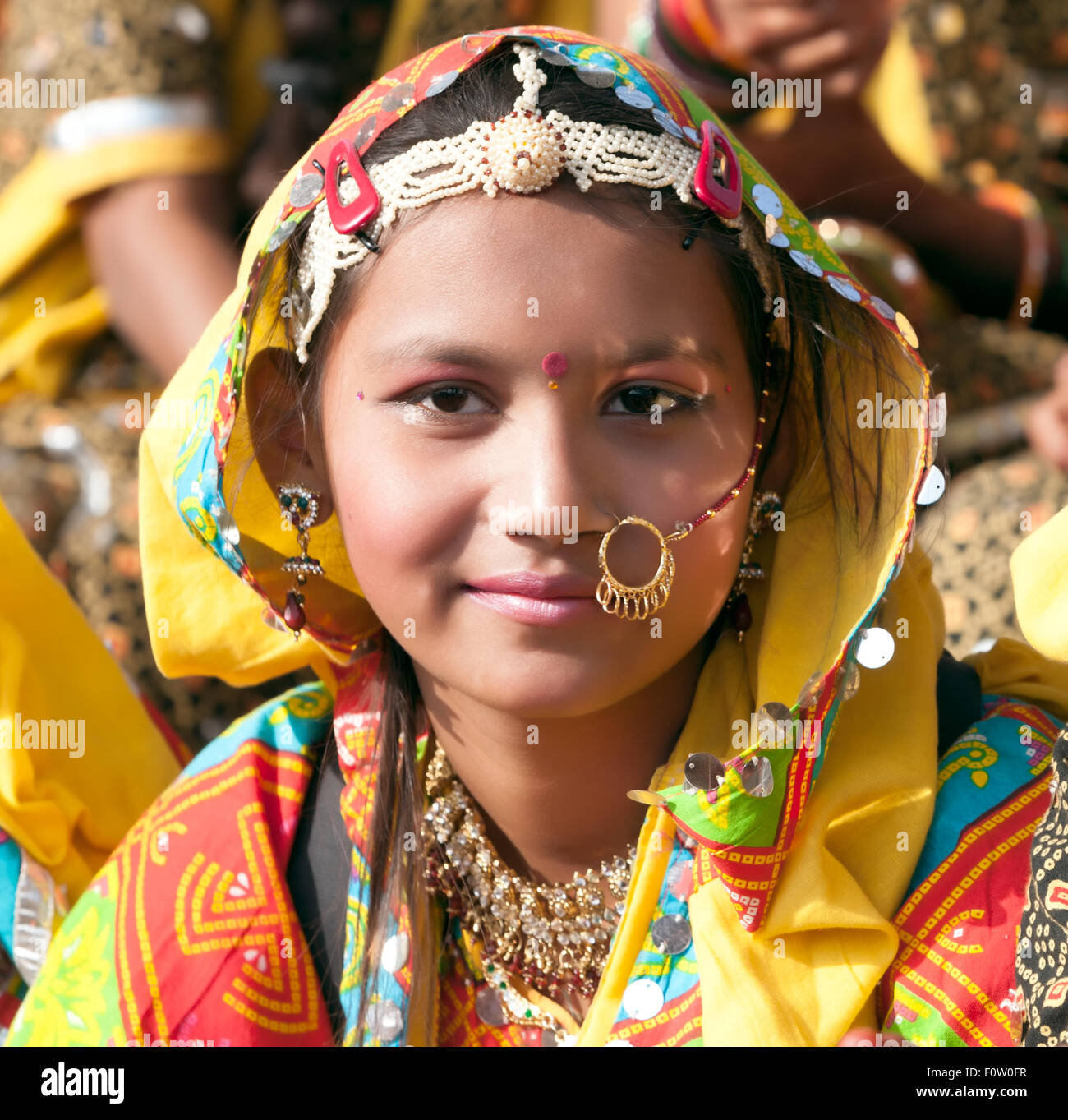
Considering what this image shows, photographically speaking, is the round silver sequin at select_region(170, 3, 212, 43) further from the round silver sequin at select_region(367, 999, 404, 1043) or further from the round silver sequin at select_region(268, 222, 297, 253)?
the round silver sequin at select_region(367, 999, 404, 1043)

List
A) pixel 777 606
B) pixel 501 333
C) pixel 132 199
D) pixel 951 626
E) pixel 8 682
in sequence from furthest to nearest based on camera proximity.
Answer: pixel 132 199, pixel 951 626, pixel 8 682, pixel 777 606, pixel 501 333

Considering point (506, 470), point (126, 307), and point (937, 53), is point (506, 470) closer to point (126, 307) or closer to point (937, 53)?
point (126, 307)

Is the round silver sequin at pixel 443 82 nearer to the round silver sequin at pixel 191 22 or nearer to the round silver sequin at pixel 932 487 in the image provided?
the round silver sequin at pixel 932 487

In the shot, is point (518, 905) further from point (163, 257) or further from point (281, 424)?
point (163, 257)

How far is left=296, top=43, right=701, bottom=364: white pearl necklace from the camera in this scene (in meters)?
1.33

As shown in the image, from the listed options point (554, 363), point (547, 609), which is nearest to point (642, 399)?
point (554, 363)

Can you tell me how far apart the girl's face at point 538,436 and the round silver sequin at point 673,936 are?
23 cm

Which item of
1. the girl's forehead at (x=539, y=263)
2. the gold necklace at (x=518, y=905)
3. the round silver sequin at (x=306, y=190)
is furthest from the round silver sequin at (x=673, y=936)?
the round silver sequin at (x=306, y=190)

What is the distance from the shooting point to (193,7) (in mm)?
2920

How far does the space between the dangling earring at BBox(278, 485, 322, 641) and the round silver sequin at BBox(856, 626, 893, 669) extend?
56 cm

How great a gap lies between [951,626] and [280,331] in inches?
42.8

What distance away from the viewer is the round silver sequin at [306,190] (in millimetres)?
1441

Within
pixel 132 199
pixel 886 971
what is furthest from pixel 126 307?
pixel 886 971

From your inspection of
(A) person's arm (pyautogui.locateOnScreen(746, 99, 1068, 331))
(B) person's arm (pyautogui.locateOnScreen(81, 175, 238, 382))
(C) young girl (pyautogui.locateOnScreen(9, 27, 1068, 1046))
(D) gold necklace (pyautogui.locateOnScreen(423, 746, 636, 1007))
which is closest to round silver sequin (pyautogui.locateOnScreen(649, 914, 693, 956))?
(C) young girl (pyautogui.locateOnScreen(9, 27, 1068, 1046))
